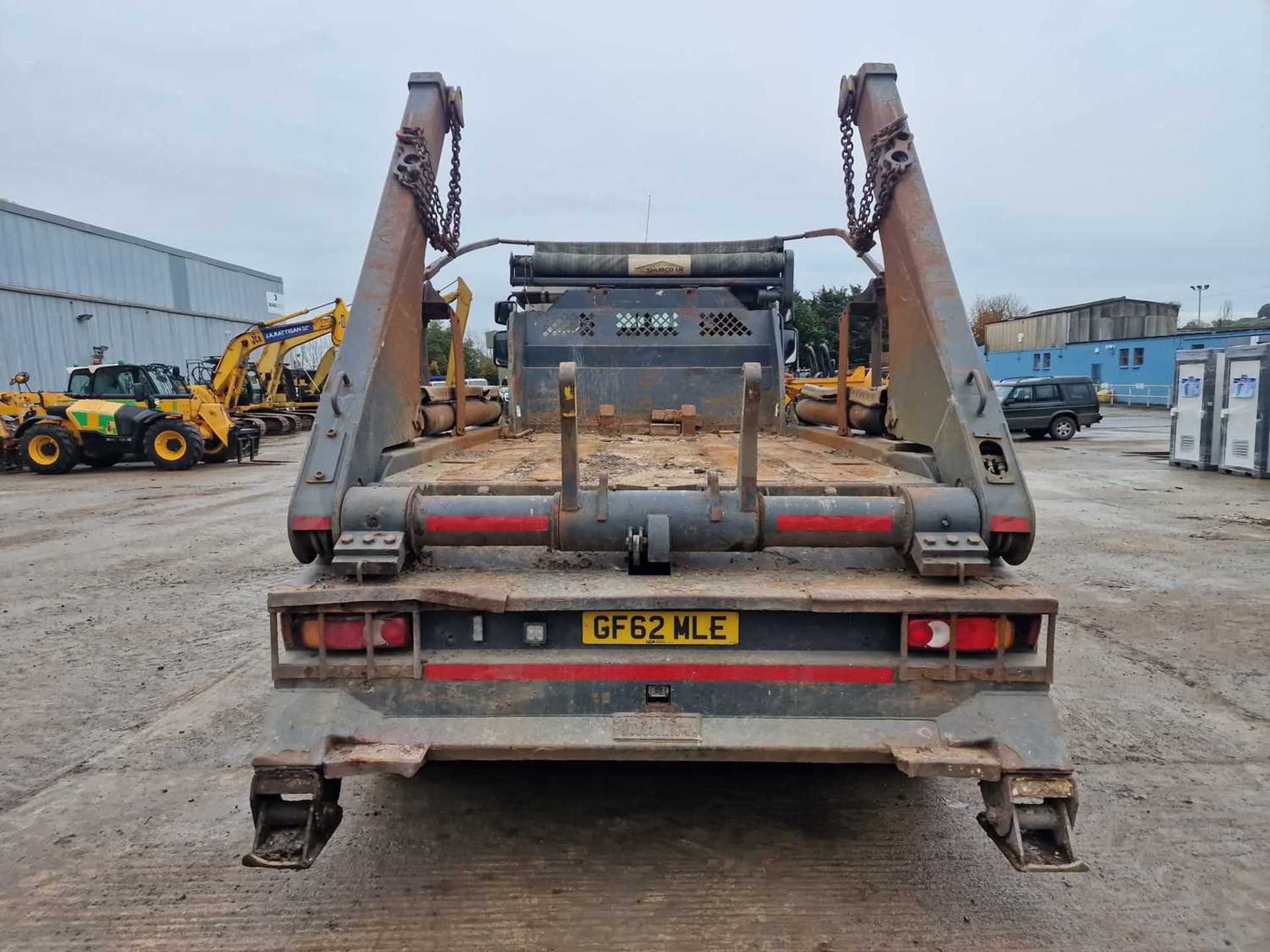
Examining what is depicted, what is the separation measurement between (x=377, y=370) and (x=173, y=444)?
611 inches

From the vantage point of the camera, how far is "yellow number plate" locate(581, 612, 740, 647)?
2492 millimetres

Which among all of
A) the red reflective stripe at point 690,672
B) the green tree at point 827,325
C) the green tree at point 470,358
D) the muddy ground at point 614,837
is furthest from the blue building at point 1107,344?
the red reflective stripe at point 690,672

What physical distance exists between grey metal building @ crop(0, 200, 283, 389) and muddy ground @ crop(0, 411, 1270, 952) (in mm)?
23518

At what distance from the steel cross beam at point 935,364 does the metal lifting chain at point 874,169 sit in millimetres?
31

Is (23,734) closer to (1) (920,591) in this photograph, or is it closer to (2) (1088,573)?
(1) (920,591)

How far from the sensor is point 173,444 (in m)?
16.2

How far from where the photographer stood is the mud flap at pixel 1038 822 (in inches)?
89.7

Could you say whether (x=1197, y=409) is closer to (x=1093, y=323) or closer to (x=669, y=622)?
(x=669, y=622)

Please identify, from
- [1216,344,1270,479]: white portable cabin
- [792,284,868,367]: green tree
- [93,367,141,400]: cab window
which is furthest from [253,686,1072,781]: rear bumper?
[93,367,141,400]: cab window

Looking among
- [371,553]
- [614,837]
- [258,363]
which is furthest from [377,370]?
[258,363]

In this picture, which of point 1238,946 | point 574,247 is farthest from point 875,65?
point 1238,946

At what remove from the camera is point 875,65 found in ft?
12.5

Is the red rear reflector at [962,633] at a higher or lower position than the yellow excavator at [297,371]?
lower

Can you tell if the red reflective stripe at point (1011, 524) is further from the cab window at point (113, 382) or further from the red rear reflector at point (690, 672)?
the cab window at point (113, 382)
